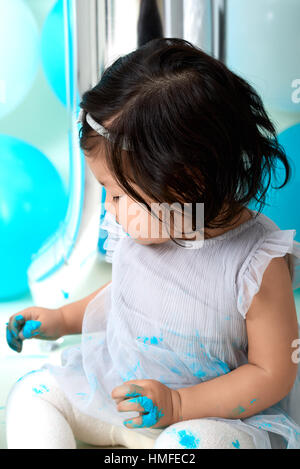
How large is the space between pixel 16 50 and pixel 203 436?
3.07 ft

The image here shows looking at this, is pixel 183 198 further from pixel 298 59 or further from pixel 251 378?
pixel 298 59

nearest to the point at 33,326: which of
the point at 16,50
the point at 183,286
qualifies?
the point at 183,286

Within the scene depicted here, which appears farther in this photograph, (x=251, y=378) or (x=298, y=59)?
(x=298, y=59)

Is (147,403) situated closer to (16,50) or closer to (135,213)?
(135,213)

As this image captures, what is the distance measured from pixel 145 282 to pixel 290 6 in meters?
0.58

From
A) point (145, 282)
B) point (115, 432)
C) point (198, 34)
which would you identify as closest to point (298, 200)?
point (198, 34)

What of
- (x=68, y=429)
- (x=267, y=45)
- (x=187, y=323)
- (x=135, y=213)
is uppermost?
(x=267, y=45)

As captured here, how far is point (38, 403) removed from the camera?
2.10 feet

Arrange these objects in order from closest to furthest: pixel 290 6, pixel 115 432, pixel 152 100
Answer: pixel 152 100
pixel 115 432
pixel 290 6

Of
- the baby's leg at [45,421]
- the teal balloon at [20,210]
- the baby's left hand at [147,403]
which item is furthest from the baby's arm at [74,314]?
the teal balloon at [20,210]

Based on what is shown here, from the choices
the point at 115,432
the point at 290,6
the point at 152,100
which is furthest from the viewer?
the point at 290,6

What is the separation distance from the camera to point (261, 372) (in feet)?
1.98

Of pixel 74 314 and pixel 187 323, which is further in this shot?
pixel 74 314

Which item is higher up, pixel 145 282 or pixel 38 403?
pixel 145 282
